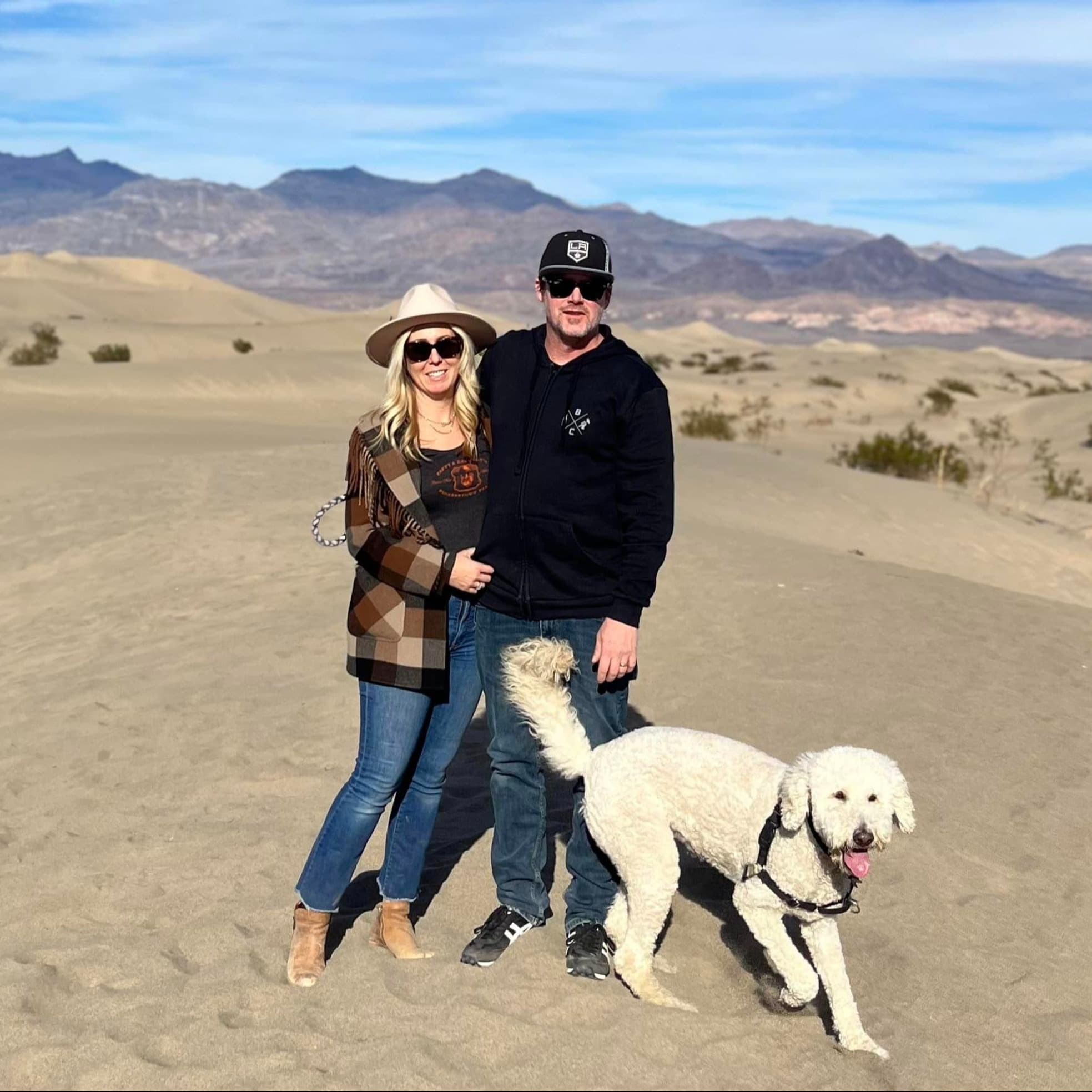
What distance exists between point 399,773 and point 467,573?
0.70 meters

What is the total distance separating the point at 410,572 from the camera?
4.14 meters

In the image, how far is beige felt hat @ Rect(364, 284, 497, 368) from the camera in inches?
162

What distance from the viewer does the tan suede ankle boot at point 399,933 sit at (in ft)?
14.9

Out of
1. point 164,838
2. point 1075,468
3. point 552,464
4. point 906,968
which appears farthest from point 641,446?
point 1075,468

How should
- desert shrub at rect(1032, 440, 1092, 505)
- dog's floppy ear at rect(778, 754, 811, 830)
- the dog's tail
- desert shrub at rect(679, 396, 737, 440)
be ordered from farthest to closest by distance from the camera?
desert shrub at rect(679, 396, 737, 440)
desert shrub at rect(1032, 440, 1092, 505)
the dog's tail
dog's floppy ear at rect(778, 754, 811, 830)

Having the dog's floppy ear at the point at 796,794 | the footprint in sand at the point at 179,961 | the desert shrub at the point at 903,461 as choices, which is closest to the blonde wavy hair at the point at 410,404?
the dog's floppy ear at the point at 796,794

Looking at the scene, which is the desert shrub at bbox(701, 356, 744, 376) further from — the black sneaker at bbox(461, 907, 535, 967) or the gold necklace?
the gold necklace

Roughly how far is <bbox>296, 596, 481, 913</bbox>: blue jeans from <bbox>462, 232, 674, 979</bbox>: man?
3.5 inches

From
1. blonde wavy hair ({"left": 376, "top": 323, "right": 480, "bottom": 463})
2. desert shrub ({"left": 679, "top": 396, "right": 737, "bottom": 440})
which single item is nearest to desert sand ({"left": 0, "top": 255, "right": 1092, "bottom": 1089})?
blonde wavy hair ({"left": 376, "top": 323, "right": 480, "bottom": 463})

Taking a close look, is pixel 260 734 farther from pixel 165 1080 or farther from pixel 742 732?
pixel 165 1080

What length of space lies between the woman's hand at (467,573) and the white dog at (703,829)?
0.24 meters

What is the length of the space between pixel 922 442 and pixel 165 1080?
66.9ft

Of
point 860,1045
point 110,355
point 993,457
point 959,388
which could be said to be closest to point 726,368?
point 959,388

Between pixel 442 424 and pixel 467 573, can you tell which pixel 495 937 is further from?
pixel 442 424
